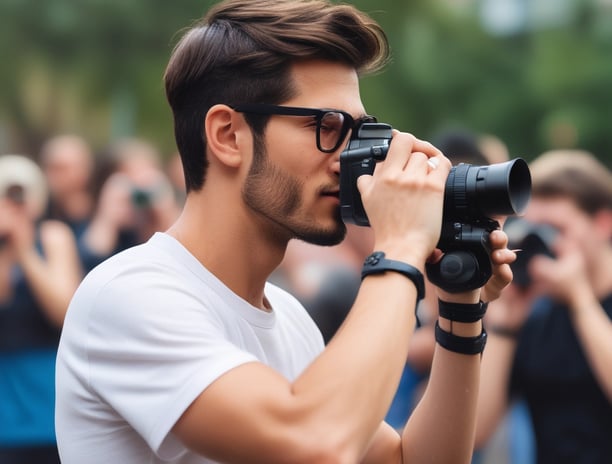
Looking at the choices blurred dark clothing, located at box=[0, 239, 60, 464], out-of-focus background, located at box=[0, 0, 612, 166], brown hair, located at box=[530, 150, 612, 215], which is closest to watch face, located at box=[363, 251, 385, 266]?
brown hair, located at box=[530, 150, 612, 215]

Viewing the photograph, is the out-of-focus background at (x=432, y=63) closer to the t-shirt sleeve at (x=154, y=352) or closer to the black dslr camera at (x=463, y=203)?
the black dslr camera at (x=463, y=203)

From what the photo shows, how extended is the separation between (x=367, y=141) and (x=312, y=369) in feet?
1.98

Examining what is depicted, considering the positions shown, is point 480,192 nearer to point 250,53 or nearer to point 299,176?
point 299,176

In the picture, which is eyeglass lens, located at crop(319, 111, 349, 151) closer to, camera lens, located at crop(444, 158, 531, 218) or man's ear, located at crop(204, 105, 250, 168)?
man's ear, located at crop(204, 105, 250, 168)

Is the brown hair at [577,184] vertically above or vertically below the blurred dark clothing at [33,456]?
above

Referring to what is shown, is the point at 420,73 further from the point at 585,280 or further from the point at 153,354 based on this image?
the point at 153,354

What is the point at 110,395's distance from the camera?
2283mm

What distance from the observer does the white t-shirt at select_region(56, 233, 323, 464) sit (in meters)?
2.20

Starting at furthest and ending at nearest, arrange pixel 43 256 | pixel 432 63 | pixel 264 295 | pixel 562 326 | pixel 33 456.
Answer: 1. pixel 432 63
2. pixel 43 256
3. pixel 33 456
4. pixel 562 326
5. pixel 264 295

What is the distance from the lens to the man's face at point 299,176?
257 centimetres

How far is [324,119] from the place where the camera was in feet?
8.46

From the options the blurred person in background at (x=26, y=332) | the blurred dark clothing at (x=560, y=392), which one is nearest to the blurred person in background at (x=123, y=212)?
the blurred person in background at (x=26, y=332)

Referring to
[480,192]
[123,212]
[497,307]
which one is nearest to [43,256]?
[123,212]

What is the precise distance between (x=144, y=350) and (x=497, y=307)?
2938 mm
